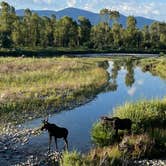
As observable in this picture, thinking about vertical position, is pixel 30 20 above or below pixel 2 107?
above

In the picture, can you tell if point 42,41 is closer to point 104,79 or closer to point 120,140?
point 104,79

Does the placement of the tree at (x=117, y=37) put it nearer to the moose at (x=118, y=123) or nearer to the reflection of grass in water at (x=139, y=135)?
the reflection of grass in water at (x=139, y=135)

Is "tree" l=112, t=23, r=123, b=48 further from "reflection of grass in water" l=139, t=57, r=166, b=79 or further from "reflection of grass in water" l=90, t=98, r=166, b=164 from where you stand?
"reflection of grass in water" l=90, t=98, r=166, b=164

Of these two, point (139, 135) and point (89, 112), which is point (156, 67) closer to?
point (89, 112)

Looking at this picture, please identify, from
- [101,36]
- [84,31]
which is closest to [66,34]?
[84,31]

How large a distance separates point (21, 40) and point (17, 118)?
385ft

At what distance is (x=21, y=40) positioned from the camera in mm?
152500

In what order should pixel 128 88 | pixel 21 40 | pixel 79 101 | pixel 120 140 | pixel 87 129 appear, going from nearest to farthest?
pixel 120 140 < pixel 87 129 < pixel 79 101 < pixel 128 88 < pixel 21 40

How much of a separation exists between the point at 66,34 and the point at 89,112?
124 meters

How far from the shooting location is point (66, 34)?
164375mm

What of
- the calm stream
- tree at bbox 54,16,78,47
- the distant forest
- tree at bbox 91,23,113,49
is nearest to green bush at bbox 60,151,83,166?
the calm stream

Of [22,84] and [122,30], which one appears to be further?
[122,30]

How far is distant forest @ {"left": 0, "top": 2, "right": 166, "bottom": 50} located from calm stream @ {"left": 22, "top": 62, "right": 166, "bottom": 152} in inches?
3178

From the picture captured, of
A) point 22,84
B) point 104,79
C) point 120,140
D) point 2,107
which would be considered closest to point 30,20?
point 104,79
